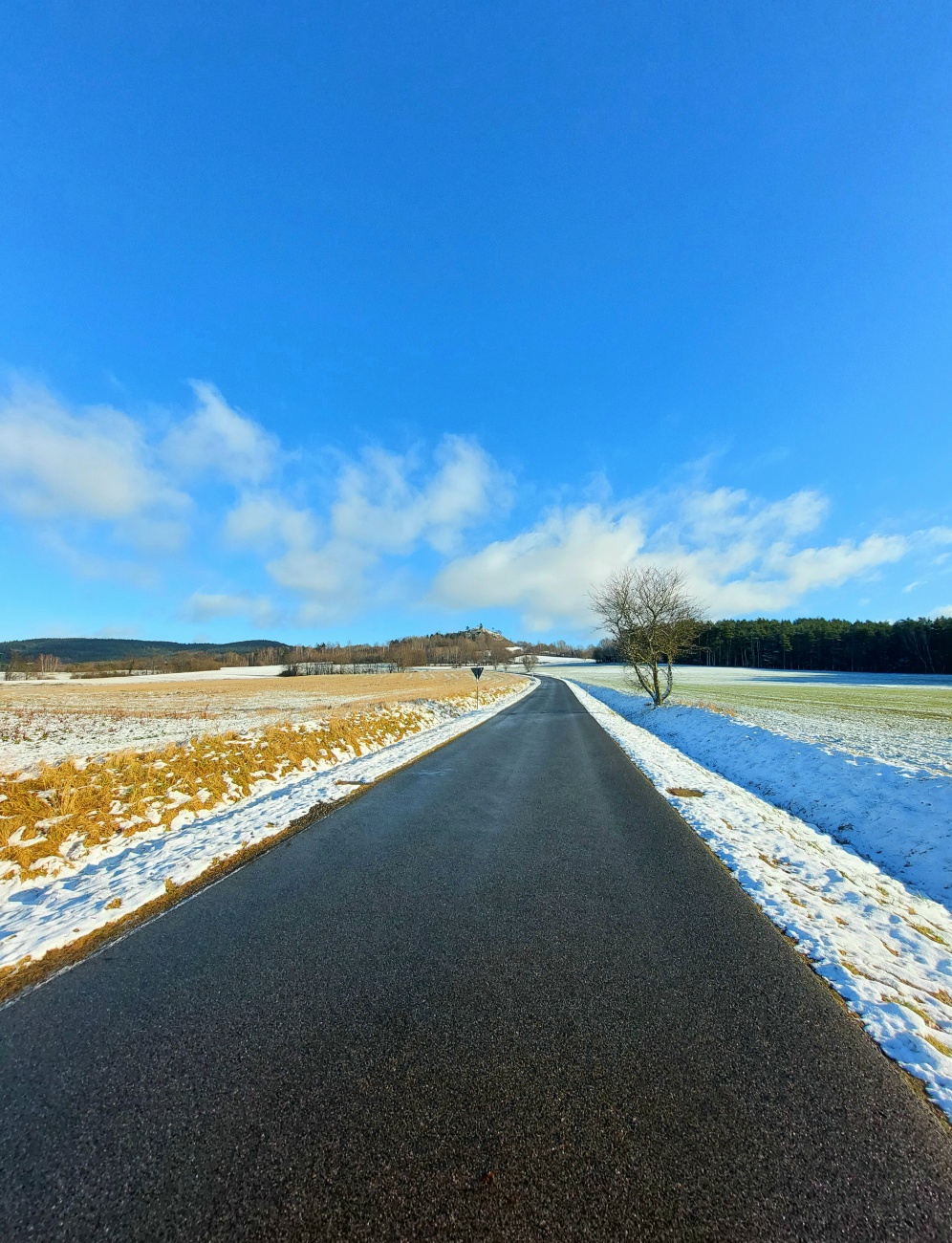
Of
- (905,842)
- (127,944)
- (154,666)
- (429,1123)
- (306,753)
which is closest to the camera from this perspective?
(429,1123)

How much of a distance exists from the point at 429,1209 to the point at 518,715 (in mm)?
22515

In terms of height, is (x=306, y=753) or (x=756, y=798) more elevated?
(x=306, y=753)

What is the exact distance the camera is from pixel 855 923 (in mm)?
4652

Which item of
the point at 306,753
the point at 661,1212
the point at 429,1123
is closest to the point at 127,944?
the point at 429,1123

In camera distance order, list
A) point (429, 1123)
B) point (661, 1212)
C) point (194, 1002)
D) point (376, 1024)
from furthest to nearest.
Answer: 1. point (194, 1002)
2. point (376, 1024)
3. point (429, 1123)
4. point (661, 1212)

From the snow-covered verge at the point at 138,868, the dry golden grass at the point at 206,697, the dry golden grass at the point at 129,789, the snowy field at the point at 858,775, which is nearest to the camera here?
the snow-covered verge at the point at 138,868

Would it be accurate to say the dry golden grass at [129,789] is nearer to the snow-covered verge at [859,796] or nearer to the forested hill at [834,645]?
the snow-covered verge at [859,796]

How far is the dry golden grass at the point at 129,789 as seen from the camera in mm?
6113

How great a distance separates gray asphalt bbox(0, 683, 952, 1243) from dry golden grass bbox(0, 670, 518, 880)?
8.70ft

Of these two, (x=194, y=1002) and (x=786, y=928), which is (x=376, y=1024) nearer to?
(x=194, y=1002)

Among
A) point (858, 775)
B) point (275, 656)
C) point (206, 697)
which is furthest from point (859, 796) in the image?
point (275, 656)

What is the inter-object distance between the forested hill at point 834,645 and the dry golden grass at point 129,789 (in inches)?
2241

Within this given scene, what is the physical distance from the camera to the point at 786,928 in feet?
14.6

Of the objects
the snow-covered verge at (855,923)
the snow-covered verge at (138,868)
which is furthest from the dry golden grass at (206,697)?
the snow-covered verge at (855,923)
